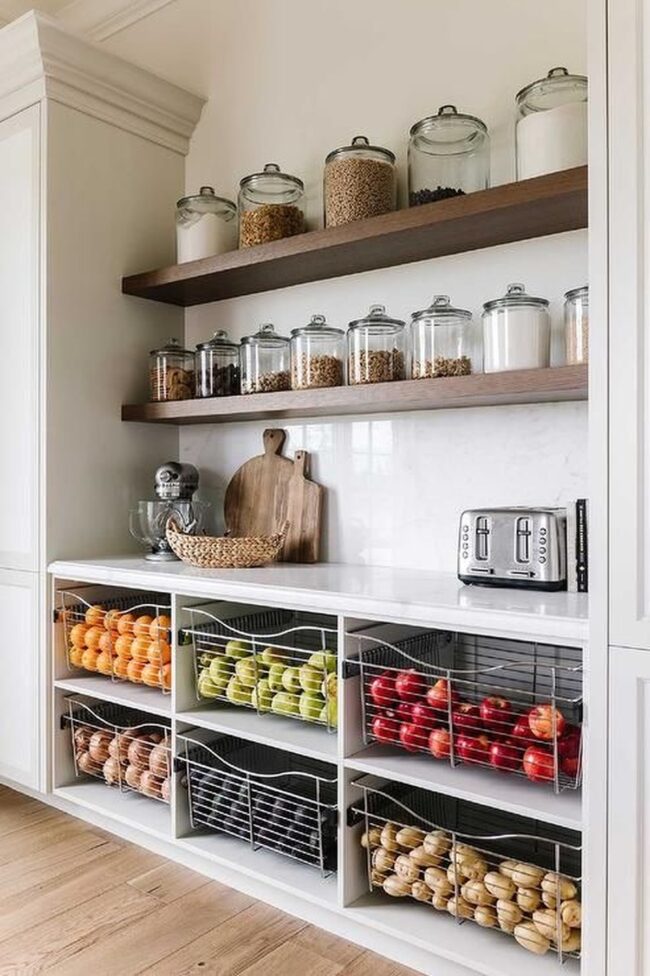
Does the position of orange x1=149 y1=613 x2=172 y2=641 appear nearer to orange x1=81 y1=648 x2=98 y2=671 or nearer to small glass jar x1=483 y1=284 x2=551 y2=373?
orange x1=81 y1=648 x2=98 y2=671

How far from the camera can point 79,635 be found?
2443 millimetres

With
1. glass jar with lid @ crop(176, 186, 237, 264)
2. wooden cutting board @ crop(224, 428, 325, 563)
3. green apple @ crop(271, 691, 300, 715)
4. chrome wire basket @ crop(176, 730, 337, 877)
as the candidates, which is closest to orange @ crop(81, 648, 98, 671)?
chrome wire basket @ crop(176, 730, 337, 877)

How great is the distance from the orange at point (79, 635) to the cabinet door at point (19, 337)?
0.23 metres

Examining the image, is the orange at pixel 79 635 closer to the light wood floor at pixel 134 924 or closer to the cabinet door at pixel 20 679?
the cabinet door at pixel 20 679

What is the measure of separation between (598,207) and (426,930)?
1487 millimetres

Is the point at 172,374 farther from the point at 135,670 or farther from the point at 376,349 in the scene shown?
the point at 135,670

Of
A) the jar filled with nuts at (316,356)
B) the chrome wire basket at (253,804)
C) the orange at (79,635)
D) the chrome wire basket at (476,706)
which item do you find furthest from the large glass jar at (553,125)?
the orange at (79,635)

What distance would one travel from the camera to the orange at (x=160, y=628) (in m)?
2.23

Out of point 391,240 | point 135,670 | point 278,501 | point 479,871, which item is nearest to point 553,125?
point 391,240

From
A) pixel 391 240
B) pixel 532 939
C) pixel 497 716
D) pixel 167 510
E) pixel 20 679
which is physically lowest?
pixel 532 939

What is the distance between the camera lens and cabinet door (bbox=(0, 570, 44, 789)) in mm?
2492

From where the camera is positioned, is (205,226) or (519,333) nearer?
(519,333)

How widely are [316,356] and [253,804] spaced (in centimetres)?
120

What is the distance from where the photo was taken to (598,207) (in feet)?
4.74
